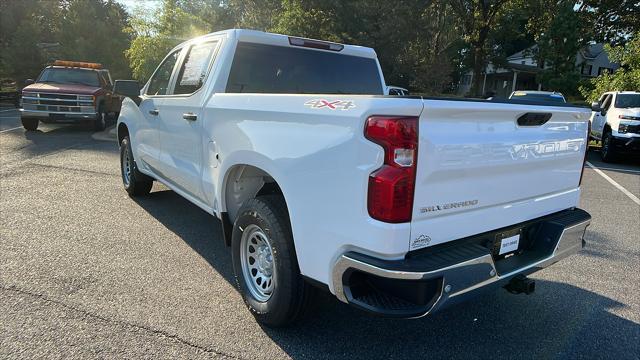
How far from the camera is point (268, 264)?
3295 millimetres

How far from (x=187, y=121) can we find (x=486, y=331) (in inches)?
121

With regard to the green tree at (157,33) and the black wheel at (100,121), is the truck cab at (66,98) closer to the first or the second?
the black wheel at (100,121)

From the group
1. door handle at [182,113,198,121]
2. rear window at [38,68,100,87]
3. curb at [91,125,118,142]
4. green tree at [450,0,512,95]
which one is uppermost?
green tree at [450,0,512,95]

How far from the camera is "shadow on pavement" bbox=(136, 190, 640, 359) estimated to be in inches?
121

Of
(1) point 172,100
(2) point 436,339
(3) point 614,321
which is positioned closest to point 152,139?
(1) point 172,100

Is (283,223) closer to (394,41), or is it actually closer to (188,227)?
(188,227)

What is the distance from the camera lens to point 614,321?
140 inches

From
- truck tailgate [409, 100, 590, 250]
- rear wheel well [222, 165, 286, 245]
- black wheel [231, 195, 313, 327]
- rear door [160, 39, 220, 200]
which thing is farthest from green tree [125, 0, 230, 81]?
truck tailgate [409, 100, 590, 250]

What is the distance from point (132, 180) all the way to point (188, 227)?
1.53 m

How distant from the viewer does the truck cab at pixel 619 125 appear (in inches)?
481

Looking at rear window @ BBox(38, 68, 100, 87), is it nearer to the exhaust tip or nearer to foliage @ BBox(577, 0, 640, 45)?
the exhaust tip

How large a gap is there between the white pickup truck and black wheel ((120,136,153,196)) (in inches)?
93.7

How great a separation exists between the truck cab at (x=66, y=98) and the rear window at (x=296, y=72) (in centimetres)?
1124

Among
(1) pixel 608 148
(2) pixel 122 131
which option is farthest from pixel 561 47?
(2) pixel 122 131
